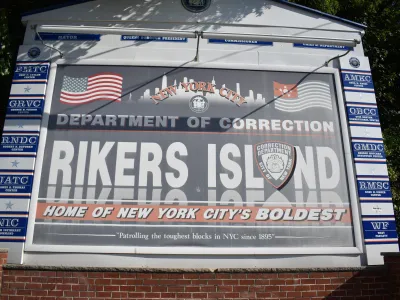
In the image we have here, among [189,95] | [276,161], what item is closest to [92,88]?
[189,95]

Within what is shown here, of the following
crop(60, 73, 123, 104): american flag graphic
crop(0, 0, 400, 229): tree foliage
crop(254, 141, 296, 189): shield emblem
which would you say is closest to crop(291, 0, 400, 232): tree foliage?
crop(0, 0, 400, 229): tree foliage

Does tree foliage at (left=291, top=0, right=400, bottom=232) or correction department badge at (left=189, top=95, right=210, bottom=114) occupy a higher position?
tree foliage at (left=291, top=0, right=400, bottom=232)

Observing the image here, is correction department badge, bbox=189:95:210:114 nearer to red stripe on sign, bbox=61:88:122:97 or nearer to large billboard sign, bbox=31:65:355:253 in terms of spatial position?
large billboard sign, bbox=31:65:355:253

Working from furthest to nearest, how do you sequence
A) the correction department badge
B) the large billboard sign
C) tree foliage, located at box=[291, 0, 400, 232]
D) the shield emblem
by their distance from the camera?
tree foliage, located at box=[291, 0, 400, 232] < the correction department badge < the shield emblem < the large billboard sign

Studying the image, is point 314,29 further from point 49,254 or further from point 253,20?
point 49,254

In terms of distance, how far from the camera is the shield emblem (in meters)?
6.30

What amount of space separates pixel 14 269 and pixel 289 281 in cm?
399

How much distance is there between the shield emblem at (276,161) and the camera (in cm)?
630

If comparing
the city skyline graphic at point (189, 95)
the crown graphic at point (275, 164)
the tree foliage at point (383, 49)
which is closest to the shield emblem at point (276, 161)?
the crown graphic at point (275, 164)

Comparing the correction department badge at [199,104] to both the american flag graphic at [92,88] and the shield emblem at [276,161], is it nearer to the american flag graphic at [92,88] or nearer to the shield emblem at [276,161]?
the shield emblem at [276,161]

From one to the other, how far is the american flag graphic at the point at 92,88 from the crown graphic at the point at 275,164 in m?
2.72

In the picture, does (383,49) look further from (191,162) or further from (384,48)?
(191,162)

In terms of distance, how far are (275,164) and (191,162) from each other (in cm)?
137

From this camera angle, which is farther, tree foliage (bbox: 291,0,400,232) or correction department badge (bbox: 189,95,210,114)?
tree foliage (bbox: 291,0,400,232)
